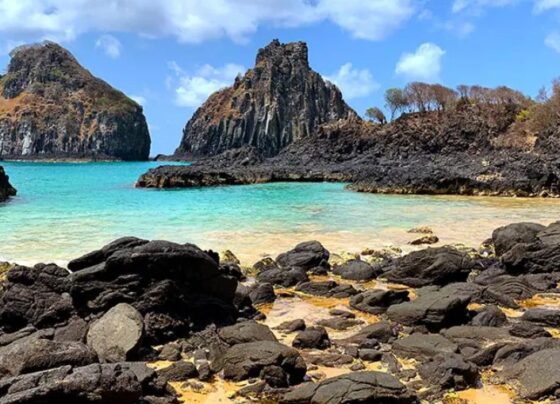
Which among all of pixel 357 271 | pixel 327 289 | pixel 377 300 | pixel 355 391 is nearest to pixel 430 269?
pixel 357 271

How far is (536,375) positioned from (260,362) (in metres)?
3.71

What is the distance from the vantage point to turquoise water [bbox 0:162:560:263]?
67.9ft

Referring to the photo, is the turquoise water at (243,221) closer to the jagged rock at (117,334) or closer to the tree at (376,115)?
the jagged rock at (117,334)

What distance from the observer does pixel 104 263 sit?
10.4m

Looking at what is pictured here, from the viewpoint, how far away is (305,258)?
624 inches

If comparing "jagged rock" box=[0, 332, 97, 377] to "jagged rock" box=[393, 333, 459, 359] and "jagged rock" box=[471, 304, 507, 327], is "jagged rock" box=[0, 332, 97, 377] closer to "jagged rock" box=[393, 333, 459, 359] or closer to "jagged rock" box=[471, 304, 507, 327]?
"jagged rock" box=[393, 333, 459, 359]

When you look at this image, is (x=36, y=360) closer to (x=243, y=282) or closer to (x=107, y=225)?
(x=243, y=282)

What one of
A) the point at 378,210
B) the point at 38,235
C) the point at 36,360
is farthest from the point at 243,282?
the point at 378,210

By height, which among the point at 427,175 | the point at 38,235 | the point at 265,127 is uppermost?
the point at 265,127

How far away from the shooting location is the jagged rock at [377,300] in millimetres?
11281

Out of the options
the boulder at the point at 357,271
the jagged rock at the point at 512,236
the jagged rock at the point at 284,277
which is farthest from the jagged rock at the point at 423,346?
the jagged rock at the point at 512,236

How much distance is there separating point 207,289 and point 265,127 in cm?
16225

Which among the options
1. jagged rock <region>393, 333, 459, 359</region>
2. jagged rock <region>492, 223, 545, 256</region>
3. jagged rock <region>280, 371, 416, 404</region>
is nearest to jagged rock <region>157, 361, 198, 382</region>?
jagged rock <region>280, 371, 416, 404</region>

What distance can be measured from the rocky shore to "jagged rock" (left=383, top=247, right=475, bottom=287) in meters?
0.03
